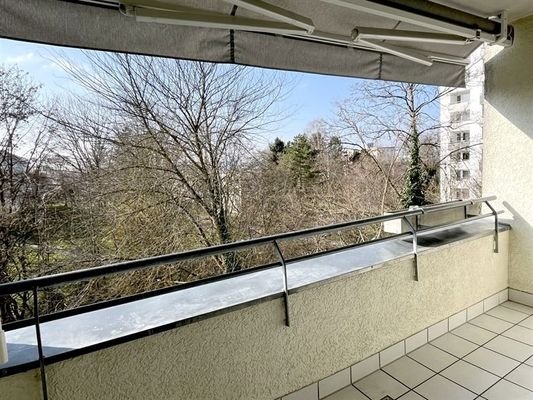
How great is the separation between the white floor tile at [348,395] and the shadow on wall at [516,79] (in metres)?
2.35

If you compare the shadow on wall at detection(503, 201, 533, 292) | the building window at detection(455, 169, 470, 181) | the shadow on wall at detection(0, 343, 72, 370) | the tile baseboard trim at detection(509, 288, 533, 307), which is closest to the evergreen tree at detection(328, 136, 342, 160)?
the building window at detection(455, 169, 470, 181)

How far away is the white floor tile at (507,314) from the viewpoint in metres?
2.33

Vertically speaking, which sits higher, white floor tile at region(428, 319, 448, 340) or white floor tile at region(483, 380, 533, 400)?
white floor tile at region(428, 319, 448, 340)

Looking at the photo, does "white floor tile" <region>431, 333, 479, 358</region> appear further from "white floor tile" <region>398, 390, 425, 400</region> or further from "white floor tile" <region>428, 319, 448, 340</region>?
"white floor tile" <region>398, 390, 425, 400</region>

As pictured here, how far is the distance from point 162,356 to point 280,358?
22.2 inches

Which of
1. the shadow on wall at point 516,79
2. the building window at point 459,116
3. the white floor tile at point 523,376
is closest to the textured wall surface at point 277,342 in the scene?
the white floor tile at point 523,376

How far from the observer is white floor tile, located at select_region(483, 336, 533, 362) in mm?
1881

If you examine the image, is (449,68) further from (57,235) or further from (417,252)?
(57,235)

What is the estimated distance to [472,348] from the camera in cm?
198

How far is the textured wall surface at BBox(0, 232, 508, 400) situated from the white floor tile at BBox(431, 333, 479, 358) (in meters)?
0.14

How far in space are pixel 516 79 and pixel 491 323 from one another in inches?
76.4

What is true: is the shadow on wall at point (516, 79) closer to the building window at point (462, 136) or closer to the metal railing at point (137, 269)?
the metal railing at point (137, 269)

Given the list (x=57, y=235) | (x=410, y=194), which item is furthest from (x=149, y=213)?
(x=410, y=194)

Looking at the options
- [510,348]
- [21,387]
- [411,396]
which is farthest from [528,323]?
[21,387]
